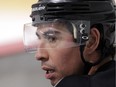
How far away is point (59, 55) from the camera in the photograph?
0.94m

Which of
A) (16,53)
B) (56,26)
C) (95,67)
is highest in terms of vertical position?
(56,26)

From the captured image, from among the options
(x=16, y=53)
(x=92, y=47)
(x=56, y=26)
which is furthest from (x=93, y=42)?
(x=16, y=53)

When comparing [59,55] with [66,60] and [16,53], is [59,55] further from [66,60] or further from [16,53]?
[16,53]

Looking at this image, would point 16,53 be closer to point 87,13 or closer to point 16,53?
point 16,53

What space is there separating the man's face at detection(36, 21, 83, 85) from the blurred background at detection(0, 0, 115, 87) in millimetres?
908

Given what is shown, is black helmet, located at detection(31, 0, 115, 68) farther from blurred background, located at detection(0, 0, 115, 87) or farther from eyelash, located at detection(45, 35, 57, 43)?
blurred background, located at detection(0, 0, 115, 87)

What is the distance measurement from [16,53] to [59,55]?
43.0 inches

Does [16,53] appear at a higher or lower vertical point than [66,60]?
lower

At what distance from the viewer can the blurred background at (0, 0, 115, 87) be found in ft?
6.23

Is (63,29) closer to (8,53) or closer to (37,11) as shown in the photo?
(37,11)

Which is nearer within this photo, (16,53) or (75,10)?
(75,10)

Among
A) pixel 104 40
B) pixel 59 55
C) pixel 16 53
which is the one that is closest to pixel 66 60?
pixel 59 55

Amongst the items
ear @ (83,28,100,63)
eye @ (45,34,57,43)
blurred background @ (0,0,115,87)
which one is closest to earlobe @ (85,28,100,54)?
ear @ (83,28,100,63)

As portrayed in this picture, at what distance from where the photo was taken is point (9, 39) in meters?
Answer: 2.04
